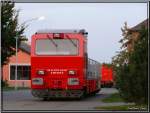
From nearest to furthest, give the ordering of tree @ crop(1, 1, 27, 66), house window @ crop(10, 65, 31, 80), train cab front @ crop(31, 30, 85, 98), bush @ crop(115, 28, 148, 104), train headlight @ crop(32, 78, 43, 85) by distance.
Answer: bush @ crop(115, 28, 148, 104) < train headlight @ crop(32, 78, 43, 85) < train cab front @ crop(31, 30, 85, 98) < tree @ crop(1, 1, 27, 66) < house window @ crop(10, 65, 31, 80)

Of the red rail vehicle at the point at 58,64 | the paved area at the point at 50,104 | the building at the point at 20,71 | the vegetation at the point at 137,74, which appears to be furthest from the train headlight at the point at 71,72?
the building at the point at 20,71

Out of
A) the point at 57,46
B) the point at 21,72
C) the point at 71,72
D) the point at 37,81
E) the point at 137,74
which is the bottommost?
the point at 37,81

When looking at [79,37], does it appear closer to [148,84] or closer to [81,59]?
[81,59]

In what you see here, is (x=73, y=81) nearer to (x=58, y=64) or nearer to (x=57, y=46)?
(x=58, y=64)

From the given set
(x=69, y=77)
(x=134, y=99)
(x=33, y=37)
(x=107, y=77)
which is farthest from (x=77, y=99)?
(x=107, y=77)

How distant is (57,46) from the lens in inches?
1262

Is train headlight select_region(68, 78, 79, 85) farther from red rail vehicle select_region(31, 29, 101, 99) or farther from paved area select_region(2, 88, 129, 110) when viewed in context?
paved area select_region(2, 88, 129, 110)

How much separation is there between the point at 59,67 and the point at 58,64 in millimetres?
176

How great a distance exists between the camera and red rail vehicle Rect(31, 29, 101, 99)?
3189cm

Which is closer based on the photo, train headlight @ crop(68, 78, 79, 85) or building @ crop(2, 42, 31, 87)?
A: train headlight @ crop(68, 78, 79, 85)

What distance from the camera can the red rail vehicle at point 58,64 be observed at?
31891mm

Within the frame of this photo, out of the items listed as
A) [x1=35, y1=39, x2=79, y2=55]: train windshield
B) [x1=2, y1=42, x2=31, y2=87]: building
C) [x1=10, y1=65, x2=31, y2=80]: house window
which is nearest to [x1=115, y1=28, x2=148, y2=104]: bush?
[x1=35, y1=39, x2=79, y2=55]: train windshield

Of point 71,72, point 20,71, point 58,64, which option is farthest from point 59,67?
point 20,71

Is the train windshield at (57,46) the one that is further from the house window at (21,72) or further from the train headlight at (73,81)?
the house window at (21,72)
